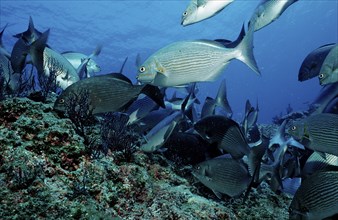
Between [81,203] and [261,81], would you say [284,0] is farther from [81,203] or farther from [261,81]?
[261,81]

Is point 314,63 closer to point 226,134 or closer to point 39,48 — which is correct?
point 226,134

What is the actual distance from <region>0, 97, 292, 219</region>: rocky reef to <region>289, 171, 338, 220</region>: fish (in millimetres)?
696

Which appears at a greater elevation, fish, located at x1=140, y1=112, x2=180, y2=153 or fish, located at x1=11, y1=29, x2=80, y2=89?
fish, located at x1=11, y1=29, x2=80, y2=89

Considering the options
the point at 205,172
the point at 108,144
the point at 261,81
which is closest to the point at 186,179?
the point at 205,172

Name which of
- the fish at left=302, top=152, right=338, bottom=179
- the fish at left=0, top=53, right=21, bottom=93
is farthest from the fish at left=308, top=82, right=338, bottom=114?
the fish at left=0, top=53, right=21, bottom=93

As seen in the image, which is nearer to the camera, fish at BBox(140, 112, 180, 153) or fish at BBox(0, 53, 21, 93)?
fish at BBox(140, 112, 180, 153)

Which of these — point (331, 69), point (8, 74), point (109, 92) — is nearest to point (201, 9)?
point (109, 92)

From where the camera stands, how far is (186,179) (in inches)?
142

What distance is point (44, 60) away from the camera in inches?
160

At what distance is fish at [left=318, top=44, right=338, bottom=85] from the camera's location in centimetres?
307

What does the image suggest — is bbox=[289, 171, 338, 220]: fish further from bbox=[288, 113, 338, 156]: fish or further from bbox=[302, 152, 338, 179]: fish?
bbox=[302, 152, 338, 179]: fish

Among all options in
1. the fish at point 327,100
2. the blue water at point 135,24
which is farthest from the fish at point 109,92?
the blue water at point 135,24

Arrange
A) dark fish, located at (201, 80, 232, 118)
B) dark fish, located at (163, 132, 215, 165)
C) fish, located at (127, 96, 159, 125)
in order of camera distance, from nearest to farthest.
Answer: fish, located at (127, 96, 159, 125) → dark fish, located at (163, 132, 215, 165) → dark fish, located at (201, 80, 232, 118)

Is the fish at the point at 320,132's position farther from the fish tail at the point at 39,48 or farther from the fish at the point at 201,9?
the fish tail at the point at 39,48
